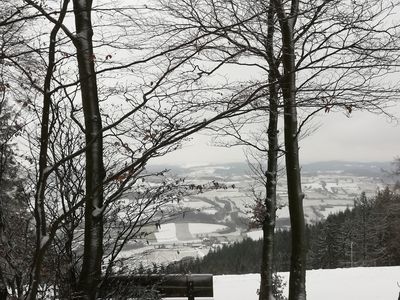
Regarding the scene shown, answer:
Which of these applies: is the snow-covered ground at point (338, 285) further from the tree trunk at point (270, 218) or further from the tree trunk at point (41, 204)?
the tree trunk at point (41, 204)

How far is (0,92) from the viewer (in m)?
3.51

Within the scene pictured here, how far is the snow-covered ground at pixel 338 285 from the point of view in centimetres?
1025

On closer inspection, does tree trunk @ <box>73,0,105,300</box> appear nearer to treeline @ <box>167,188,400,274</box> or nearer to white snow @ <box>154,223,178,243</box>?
white snow @ <box>154,223,178,243</box>

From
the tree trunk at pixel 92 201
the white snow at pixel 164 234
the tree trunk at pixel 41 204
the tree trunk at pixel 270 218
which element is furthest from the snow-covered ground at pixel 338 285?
the tree trunk at pixel 41 204

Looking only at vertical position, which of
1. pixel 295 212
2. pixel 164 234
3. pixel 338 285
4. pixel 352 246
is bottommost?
pixel 352 246

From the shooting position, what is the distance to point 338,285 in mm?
11516

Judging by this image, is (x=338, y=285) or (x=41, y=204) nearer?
(x=41, y=204)

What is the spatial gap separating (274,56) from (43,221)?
5004 millimetres

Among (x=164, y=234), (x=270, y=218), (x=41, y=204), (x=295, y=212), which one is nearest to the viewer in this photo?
(x=41, y=204)

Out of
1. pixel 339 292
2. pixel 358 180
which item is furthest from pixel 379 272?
pixel 358 180

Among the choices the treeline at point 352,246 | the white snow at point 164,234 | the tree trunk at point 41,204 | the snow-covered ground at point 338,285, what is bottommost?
the treeline at point 352,246

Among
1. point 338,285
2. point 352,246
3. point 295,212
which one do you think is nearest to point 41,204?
point 295,212

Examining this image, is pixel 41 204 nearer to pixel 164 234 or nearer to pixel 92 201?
pixel 92 201

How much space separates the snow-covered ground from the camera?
1025cm
